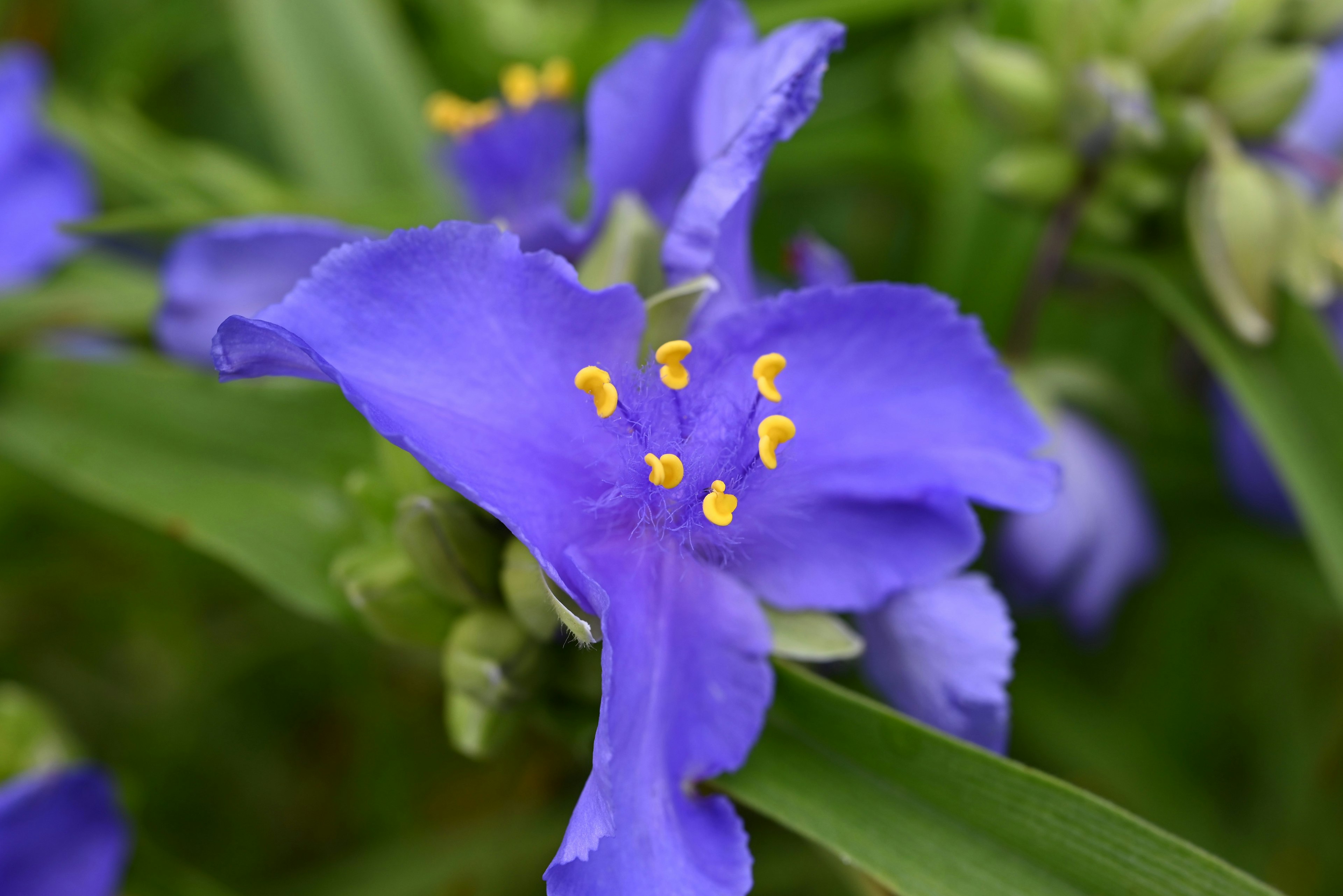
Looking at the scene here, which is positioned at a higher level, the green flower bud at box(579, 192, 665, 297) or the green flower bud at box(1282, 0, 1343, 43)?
the green flower bud at box(579, 192, 665, 297)

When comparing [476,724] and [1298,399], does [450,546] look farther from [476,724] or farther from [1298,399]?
[1298,399]

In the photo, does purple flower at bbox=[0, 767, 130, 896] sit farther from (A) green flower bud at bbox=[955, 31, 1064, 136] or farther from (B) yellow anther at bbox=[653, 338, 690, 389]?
(A) green flower bud at bbox=[955, 31, 1064, 136]

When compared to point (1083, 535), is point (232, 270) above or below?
above

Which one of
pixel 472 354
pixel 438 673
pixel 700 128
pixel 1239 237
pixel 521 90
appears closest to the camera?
pixel 472 354

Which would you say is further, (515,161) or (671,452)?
(515,161)

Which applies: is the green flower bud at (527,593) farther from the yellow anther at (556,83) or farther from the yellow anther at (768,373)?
the yellow anther at (556,83)

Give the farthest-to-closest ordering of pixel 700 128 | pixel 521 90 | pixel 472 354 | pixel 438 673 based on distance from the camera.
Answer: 1. pixel 521 90
2. pixel 438 673
3. pixel 700 128
4. pixel 472 354

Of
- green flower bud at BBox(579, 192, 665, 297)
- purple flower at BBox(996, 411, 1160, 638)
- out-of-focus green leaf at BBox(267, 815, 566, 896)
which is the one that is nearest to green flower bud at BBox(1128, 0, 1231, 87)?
purple flower at BBox(996, 411, 1160, 638)

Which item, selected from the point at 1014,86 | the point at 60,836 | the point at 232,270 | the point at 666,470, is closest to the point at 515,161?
the point at 232,270
